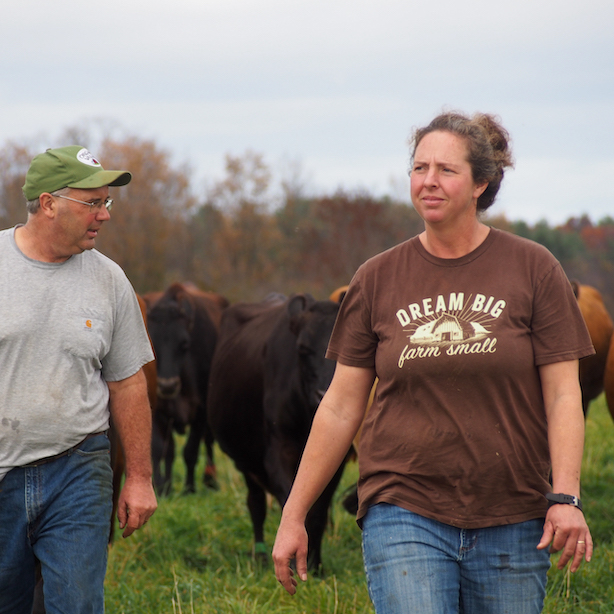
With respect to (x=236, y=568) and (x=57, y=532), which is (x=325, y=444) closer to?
(x=57, y=532)

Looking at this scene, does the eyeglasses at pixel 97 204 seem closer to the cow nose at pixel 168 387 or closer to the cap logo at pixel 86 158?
the cap logo at pixel 86 158

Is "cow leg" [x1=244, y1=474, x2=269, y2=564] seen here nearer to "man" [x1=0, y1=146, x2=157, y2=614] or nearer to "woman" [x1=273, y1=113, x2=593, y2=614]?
"man" [x1=0, y1=146, x2=157, y2=614]

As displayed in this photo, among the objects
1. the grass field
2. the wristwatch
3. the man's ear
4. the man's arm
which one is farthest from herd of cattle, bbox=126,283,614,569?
the wristwatch

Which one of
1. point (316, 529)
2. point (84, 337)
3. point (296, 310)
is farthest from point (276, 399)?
point (84, 337)

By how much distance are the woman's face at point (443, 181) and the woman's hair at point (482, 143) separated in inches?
1.1

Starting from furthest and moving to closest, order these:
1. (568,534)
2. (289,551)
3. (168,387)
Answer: (168,387), (289,551), (568,534)

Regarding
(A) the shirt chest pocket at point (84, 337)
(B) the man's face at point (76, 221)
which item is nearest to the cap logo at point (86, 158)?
(B) the man's face at point (76, 221)

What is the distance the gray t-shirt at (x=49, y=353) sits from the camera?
334 centimetres

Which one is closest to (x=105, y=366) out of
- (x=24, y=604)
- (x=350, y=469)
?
(x=24, y=604)

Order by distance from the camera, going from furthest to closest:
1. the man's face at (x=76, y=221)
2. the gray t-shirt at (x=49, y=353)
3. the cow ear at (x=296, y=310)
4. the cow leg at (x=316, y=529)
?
the cow ear at (x=296, y=310) < the cow leg at (x=316, y=529) < the man's face at (x=76, y=221) < the gray t-shirt at (x=49, y=353)

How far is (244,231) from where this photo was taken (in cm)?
3659

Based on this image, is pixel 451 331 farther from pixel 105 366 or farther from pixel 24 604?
pixel 24 604

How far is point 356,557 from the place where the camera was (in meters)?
6.38

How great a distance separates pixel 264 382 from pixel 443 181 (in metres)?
4.02
